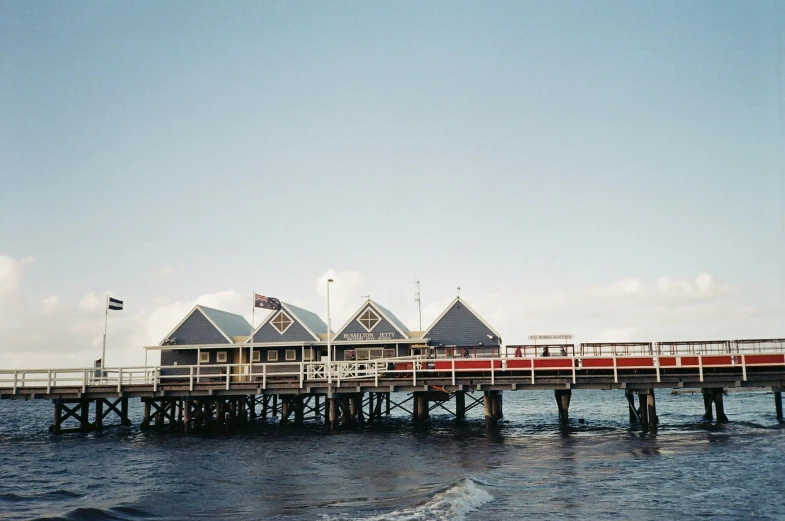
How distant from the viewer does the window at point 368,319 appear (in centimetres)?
4766

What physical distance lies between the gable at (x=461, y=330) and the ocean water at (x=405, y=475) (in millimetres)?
8384

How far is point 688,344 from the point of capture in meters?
37.2

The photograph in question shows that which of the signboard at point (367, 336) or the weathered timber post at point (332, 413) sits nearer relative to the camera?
the weathered timber post at point (332, 413)

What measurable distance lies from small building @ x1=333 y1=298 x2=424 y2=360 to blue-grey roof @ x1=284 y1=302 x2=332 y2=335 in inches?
129

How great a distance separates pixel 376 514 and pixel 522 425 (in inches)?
1041

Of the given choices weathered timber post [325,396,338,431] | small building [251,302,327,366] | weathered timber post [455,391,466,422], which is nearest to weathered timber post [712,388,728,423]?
weathered timber post [455,391,466,422]

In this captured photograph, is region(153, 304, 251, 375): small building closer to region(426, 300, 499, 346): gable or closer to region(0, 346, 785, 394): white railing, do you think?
region(0, 346, 785, 394): white railing

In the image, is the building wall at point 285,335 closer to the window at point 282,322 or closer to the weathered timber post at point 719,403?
the window at point 282,322

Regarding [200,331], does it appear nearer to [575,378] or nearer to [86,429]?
[86,429]

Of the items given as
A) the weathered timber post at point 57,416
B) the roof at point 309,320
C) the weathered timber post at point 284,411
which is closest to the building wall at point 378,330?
the roof at point 309,320

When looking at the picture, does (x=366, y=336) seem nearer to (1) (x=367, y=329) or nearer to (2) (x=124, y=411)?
(1) (x=367, y=329)

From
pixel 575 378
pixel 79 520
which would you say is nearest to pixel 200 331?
pixel 575 378

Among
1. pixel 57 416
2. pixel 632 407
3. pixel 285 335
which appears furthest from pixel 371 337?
pixel 57 416

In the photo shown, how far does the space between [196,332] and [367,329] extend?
1327 centimetres
